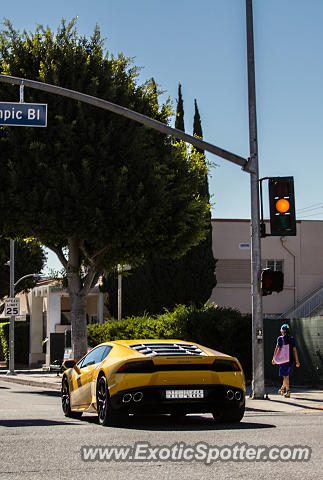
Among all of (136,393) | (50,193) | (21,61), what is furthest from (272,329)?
(136,393)

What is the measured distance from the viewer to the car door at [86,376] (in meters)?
12.9

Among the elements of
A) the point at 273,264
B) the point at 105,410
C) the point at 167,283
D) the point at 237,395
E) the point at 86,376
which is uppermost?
the point at 273,264

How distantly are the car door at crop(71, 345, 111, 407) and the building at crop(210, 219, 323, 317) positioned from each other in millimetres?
34689

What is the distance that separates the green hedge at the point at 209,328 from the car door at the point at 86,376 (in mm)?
10963

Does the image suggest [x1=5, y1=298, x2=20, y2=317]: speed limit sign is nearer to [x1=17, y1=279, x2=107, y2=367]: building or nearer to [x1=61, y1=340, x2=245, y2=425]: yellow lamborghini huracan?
[x1=17, y1=279, x2=107, y2=367]: building

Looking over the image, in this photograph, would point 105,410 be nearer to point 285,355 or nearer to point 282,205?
point 282,205

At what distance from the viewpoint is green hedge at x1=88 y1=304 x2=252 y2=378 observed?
24.3 m

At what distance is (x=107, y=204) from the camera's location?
84.3 feet

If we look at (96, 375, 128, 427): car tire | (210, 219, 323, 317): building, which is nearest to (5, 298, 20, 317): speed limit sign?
(210, 219, 323, 317): building

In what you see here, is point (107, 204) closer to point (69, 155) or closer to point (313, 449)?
point (69, 155)

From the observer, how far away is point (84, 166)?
2509cm

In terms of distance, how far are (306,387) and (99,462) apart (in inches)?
591

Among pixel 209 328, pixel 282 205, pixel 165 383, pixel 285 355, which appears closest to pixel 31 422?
pixel 165 383

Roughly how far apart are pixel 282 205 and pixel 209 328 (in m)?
8.16
